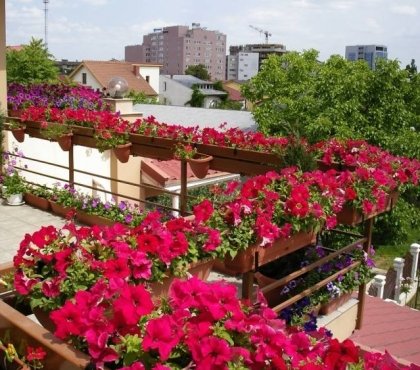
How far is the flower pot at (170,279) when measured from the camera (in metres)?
2.16

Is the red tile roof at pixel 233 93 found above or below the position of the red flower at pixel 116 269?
below

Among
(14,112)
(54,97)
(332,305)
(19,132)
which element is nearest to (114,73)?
(54,97)

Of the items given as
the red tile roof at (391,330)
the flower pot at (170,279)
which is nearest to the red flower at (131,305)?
the flower pot at (170,279)

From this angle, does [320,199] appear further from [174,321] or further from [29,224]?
[29,224]

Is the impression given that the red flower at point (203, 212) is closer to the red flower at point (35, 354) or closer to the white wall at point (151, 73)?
the red flower at point (35, 354)

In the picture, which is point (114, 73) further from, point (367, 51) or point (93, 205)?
point (367, 51)

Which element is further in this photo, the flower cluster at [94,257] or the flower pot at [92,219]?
the flower pot at [92,219]

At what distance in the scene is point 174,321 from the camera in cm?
136

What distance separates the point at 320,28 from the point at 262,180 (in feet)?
84.7

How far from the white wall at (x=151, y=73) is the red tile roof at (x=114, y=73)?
233 centimetres

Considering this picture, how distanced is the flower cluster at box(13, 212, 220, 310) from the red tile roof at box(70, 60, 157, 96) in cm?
4362

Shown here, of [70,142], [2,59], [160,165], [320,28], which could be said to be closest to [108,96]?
[160,165]

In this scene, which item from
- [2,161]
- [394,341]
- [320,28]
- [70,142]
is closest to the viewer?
[394,341]

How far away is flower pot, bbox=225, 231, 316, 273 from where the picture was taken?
262 cm
